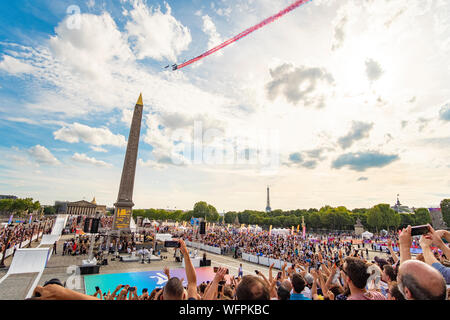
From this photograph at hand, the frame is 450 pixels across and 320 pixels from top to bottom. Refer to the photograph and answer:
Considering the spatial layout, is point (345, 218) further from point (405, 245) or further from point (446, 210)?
point (405, 245)

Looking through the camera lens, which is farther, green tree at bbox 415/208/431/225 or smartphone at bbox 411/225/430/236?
green tree at bbox 415/208/431/225

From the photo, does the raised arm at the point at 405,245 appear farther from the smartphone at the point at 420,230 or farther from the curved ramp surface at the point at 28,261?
the curved ramp surface at the point at 28,261

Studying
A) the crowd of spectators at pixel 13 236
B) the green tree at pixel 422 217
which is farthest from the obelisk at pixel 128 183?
the green tree at pixel 422 217

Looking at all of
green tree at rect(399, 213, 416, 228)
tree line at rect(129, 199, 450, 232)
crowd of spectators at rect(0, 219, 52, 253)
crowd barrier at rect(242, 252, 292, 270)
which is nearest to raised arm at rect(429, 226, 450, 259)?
crowd barrier at rect(242, 252, 292, 270)

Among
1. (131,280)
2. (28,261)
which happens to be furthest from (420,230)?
(28,261)

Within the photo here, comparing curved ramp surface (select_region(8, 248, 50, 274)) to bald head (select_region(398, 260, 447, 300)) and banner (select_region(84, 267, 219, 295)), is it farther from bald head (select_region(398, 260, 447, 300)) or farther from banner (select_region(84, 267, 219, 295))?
bald head (select_region(398, 260, 447, 300))

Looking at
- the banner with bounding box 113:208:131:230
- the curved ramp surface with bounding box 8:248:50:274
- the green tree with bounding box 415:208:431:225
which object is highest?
the green tree with bounding box 415:208:431:225
